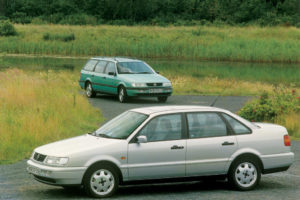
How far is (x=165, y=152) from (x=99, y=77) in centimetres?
1826

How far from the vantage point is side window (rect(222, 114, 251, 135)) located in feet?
37.4

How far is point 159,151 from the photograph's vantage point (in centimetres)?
1075

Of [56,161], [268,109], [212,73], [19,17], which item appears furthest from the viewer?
[19,17]

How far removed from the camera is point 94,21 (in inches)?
3460

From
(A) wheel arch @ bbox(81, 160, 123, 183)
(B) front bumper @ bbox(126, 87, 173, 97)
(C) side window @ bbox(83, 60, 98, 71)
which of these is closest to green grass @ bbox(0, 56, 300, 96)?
(C) side window @ bbox(83, 60, 98, 71)

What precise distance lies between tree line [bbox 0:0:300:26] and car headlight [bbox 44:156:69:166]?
2880 inches

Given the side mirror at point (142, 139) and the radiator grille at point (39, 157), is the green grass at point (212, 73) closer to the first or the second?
the side mirror at point (142, 139)

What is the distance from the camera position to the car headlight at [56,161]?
1027 centimetres

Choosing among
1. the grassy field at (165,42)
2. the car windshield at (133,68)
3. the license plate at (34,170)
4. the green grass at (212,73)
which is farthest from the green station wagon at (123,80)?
the grassy field at (165,42)

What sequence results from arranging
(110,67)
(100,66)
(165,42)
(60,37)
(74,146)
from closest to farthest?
(74,146) → (110,67) → (100,66) → (165,42) → (60,37)

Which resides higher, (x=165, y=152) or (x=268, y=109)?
(x=165, y=152)

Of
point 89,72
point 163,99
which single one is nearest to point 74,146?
point 163,99

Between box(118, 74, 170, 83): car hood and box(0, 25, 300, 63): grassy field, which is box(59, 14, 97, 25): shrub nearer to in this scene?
box(0, 25, 300, 63): grassy field

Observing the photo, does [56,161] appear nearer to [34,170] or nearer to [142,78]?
[34,170]
